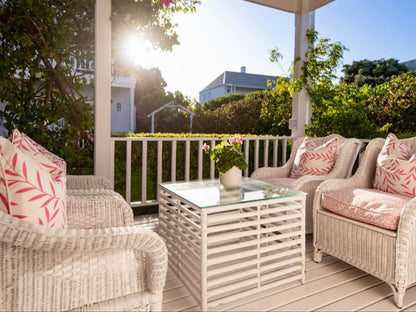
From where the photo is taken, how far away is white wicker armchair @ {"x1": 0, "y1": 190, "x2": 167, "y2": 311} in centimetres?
108

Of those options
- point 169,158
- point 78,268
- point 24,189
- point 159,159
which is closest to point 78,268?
point 78,268

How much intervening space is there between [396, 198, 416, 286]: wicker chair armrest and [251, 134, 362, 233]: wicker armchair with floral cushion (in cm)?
95

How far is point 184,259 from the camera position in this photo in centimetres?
199

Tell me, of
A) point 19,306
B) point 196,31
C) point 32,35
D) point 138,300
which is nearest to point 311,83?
point 196,31

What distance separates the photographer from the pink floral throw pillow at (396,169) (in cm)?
216

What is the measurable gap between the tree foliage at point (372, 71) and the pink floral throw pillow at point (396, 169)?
134 inches

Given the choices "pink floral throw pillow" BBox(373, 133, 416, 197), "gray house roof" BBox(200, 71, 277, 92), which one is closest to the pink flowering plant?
"pink floral throw pillow" BBox(373, 133, 416, 197)

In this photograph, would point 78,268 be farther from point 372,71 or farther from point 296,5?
point 372,71

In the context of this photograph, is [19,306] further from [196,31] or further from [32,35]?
[196,31]

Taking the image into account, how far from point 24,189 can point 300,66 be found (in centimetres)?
380

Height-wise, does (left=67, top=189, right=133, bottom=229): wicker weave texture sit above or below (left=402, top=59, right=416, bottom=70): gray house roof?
below

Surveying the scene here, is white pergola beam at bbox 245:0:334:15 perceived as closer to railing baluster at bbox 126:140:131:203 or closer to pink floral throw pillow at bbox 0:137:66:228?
railing baluster at bbox 126:140:131:203

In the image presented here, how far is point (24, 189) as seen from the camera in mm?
1104

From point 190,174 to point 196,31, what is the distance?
2.96 m
